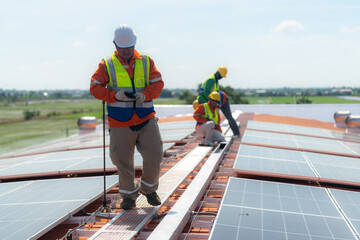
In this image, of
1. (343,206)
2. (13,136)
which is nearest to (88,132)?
(343,206)

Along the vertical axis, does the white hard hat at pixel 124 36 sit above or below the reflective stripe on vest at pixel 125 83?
above

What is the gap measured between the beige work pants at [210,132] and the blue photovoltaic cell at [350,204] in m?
4.09

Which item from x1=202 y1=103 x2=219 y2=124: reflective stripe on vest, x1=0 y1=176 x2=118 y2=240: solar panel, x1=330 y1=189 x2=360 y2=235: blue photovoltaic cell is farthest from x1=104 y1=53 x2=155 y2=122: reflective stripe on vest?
x1=202 y1=103 x2=219 y2=124: reflective stripe on vest

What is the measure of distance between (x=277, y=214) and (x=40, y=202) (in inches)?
112

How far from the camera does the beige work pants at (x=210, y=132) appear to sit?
899 cm

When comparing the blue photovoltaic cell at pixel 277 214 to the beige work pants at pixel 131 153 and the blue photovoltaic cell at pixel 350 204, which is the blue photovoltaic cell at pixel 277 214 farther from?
the beige work pants at pixel 131 153

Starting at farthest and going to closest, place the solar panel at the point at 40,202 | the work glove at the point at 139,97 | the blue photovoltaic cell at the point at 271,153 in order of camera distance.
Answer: the blue photovoltaic cell at the point at 271,153 → the work glove at the point at 139,97 → the solar panel at the point at 40,202

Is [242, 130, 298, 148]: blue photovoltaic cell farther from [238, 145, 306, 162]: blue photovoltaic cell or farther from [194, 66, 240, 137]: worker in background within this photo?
[238, 145, 306, 162]: blue photovoltaic cell

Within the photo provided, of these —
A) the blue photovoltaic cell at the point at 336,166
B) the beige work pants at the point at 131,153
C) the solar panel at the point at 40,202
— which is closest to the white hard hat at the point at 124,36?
the beige work pants at the point at 131,153

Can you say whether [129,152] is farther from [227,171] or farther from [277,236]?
[227,171]

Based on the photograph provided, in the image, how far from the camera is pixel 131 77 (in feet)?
14.3

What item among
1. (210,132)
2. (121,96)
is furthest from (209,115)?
(121,96)

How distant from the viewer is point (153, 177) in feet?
14.9

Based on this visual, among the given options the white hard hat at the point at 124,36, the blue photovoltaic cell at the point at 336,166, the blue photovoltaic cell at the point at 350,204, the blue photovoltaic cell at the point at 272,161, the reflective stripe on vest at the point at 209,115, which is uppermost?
the white hard hat at the point at 124,36
